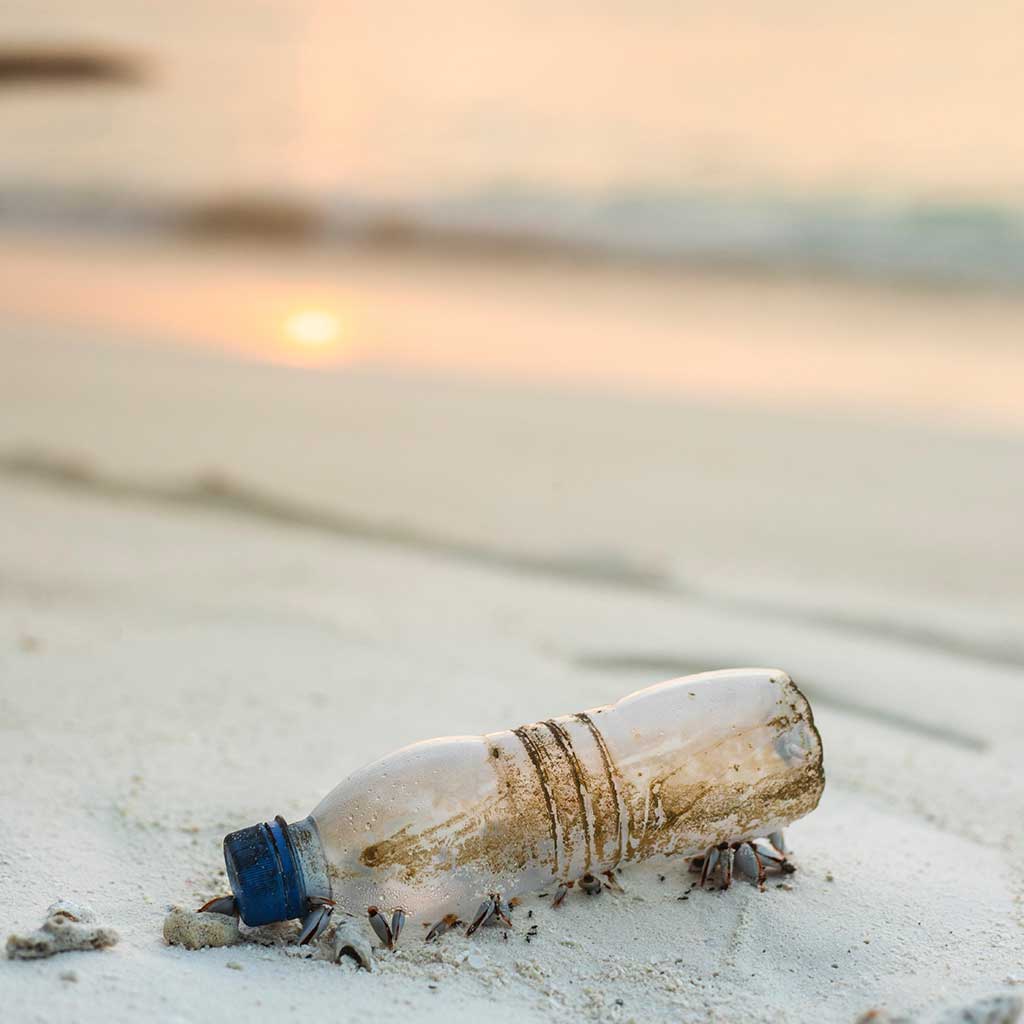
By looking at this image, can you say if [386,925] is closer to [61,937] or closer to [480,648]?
[61,937]

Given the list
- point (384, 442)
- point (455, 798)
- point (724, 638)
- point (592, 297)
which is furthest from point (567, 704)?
point (592, 297)

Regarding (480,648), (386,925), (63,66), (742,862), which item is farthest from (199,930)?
(63,66)

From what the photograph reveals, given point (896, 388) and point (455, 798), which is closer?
point (455, 798)

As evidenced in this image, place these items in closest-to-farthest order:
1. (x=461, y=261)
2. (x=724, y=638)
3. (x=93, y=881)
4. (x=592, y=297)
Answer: (x=93, y=881) < (x=724, y=638) < (x=592, y=297) < (x=461, y=261)

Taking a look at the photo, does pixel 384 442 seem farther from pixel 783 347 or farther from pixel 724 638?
pixel 783 347

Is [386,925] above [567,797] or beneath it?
beneath

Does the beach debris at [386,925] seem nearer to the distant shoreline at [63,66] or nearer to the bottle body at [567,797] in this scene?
the bottle body at [567,797]

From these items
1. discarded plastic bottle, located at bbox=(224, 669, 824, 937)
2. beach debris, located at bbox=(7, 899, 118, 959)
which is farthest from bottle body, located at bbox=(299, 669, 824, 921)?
beach debris, located at bbox=(7, 899, 118, 959)
